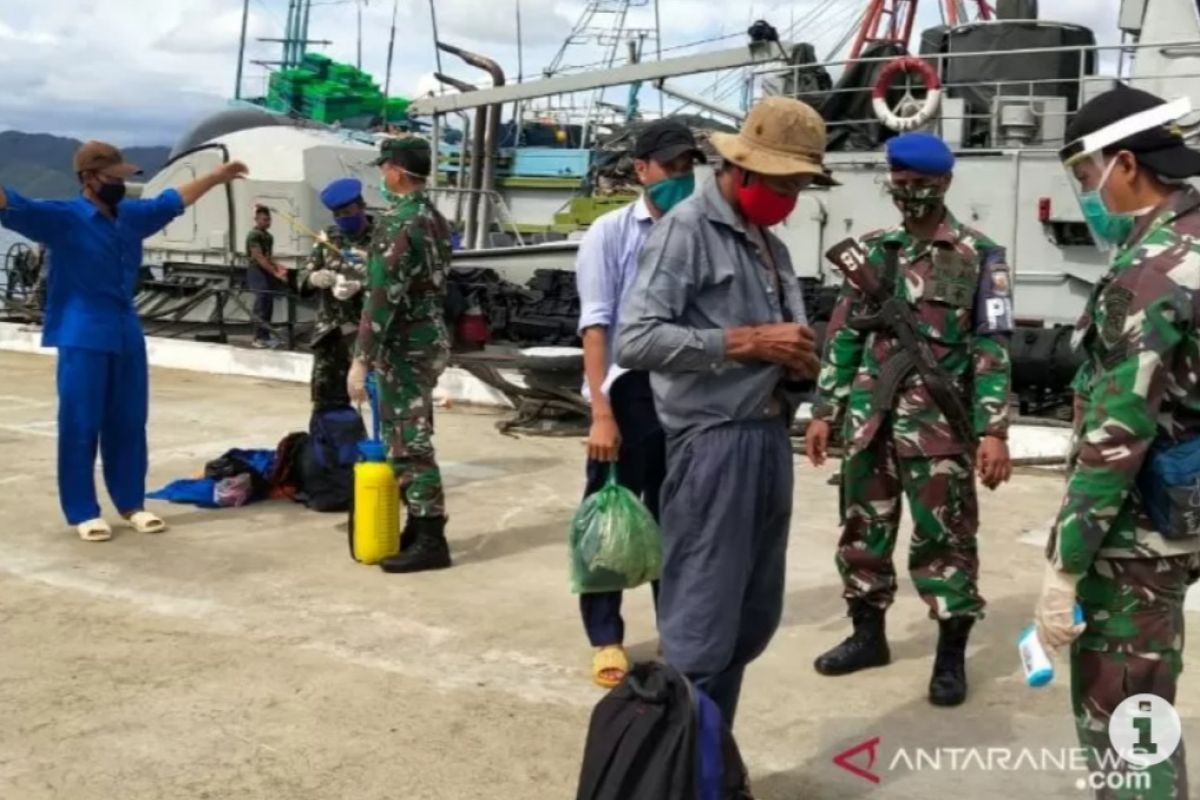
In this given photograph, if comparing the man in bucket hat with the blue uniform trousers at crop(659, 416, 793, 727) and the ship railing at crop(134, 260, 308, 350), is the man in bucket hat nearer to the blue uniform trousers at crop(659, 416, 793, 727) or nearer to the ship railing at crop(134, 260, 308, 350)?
the blue uniform trousers at crop(659, 416, 793, 727)

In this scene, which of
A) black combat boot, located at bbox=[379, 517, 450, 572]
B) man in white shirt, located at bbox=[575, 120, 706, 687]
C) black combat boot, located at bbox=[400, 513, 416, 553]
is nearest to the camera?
man in white shirt, located at bbox=[575, 120, 706, 687]

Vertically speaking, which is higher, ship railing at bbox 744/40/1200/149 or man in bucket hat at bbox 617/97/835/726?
ship railing at bbox 744/40/1200/149

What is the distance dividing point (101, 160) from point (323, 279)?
1.23 meters

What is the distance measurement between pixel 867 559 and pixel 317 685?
1853 millimetres

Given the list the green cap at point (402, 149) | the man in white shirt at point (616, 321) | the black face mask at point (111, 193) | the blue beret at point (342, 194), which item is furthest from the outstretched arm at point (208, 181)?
the man in white shirt at point (616, 321)

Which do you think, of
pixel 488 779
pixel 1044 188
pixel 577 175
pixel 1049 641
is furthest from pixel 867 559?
pixel 577 175

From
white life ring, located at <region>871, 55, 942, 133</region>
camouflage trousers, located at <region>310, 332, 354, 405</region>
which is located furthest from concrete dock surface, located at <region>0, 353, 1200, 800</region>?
white life ring, located at <region>871, 55, 942, 133</region>

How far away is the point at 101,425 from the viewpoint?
238 inches

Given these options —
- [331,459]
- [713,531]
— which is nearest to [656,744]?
[713,531]

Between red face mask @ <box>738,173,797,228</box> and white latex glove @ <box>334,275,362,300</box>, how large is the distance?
3.97 metres

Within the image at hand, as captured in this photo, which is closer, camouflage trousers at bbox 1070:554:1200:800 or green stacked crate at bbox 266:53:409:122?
camouflage trousers at bbox 1070:554:1200:800

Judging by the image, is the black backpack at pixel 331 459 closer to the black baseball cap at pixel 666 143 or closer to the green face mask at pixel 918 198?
the black baseball cap at pixel 666 143

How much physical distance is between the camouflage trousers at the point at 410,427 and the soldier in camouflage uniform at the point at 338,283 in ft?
4.01

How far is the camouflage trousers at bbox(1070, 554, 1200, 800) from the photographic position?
247 centimetres
